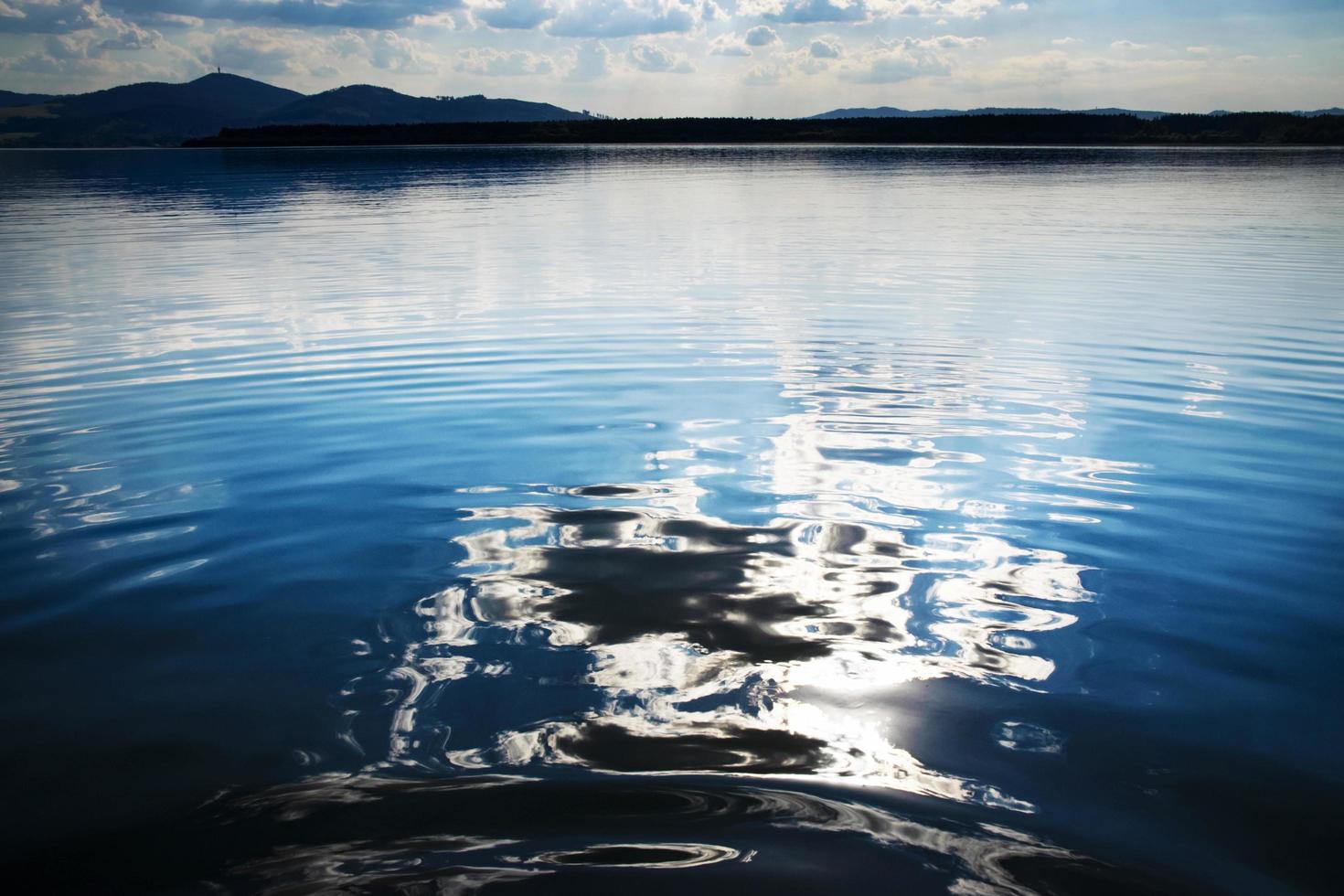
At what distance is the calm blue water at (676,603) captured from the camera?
3807mm

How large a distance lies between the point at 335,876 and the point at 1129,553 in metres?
5.49

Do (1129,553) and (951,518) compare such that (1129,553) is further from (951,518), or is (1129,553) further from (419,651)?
(419,651)

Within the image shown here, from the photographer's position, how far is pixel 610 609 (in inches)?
229

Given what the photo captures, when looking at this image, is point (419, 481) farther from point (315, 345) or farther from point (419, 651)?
point (315, 345)

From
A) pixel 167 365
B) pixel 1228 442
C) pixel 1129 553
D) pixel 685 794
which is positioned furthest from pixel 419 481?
pixel 1228 442

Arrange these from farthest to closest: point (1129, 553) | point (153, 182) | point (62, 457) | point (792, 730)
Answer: point (153, 182) < point (62, 457) < point (1129, 553) < point (792, 730)

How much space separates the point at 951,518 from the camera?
7273mm

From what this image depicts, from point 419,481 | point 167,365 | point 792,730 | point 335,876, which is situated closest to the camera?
point 335,876

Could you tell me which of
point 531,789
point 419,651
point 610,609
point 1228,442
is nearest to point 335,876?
point 531,789

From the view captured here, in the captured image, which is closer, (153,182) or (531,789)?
(531,789)

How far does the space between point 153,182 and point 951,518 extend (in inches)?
2764

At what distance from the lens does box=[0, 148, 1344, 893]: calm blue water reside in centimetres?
381

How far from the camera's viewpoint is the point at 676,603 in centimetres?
588

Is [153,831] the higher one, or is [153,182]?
[153,182]
